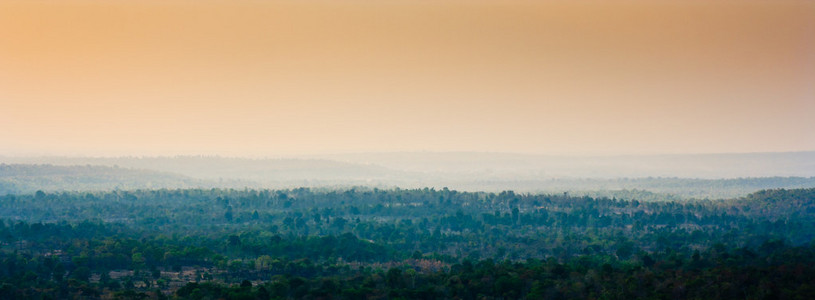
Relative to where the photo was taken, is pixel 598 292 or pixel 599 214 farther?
pixel 599 214

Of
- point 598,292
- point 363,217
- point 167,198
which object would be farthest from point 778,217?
point 167,198

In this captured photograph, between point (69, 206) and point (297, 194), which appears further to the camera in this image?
point (297, 194)

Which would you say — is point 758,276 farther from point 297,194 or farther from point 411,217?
point 297,194

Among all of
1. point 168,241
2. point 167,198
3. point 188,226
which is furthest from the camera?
point 167,198

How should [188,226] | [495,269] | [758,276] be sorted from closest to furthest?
[758,276]
[495,269]
[188,226]

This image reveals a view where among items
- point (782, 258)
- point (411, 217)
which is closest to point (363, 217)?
point (411, 217)

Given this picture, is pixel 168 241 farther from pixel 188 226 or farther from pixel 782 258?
pixel 782 258
